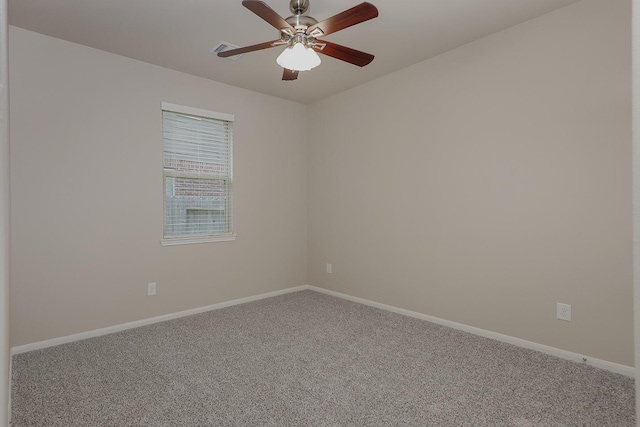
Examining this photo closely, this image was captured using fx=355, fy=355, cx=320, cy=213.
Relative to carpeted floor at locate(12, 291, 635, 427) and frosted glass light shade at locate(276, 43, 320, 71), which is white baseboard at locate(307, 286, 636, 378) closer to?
carpeted floor at locate(12, 291, 635, 427)

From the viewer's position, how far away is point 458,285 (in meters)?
3.21

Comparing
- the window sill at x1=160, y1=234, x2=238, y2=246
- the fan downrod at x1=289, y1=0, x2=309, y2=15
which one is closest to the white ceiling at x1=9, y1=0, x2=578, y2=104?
the fan downrod at x1=289, y1=0, x2=309, y2=15

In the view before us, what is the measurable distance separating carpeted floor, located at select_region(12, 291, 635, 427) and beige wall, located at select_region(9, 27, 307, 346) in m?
0.37

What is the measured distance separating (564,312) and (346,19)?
2514mm

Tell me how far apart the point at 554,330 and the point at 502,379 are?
704 mm

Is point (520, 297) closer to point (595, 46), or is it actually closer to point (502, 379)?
point (502, 379)

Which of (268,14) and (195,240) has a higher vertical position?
(268,14)

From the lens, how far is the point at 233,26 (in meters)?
2.74

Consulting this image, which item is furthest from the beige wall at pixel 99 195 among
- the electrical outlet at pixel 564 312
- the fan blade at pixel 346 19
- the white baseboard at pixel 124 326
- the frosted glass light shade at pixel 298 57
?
the electrical outlet at pixel 564 312

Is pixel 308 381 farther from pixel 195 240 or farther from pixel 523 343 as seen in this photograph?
pixel 195 240

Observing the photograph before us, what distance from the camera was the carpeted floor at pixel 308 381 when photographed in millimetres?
1909

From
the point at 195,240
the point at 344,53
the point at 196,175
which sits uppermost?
the point at 344,53

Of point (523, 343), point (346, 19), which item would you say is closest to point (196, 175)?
point (346, 19)

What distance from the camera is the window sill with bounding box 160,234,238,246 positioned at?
3.55 metres
